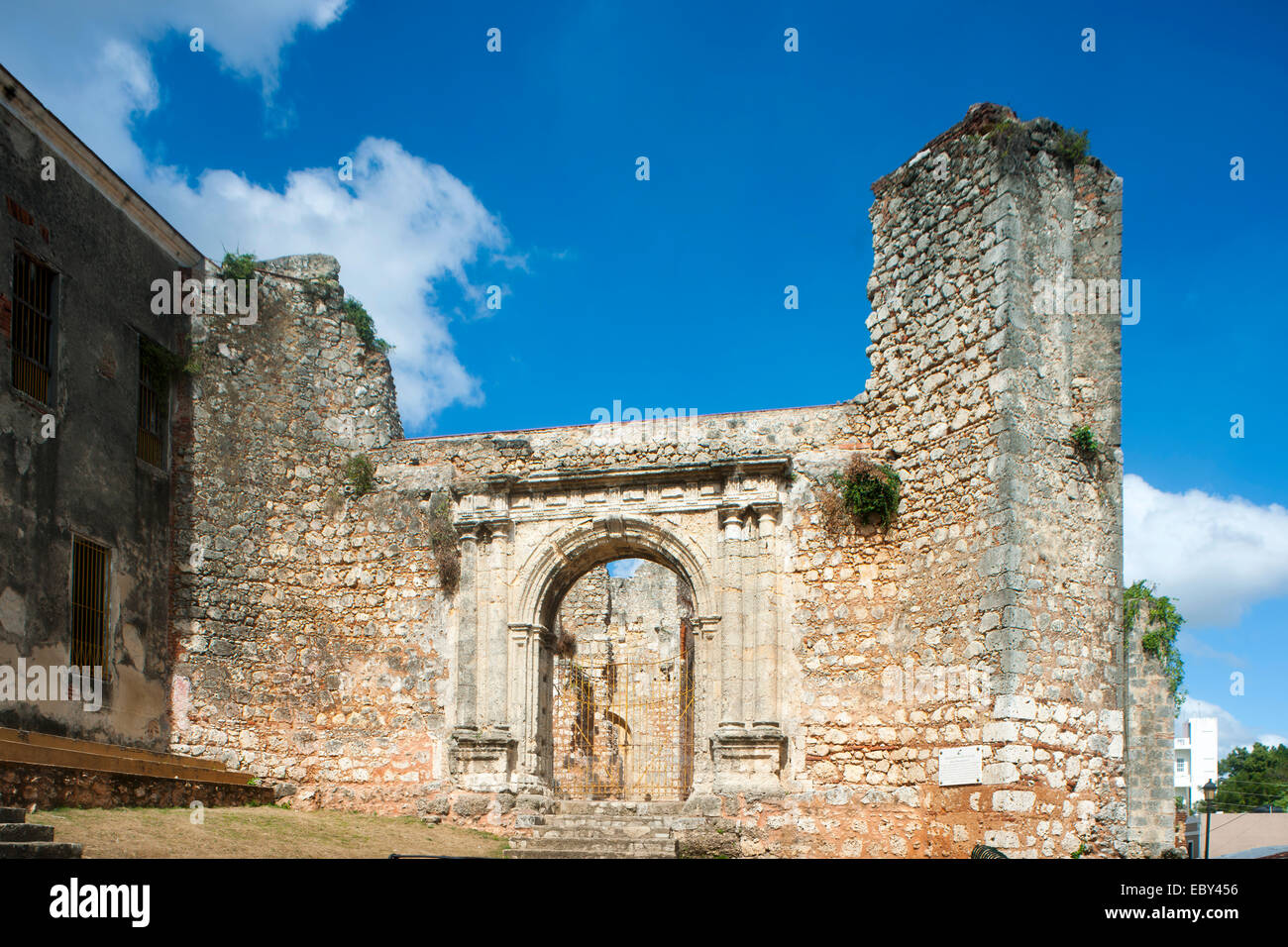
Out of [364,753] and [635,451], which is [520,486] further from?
[364,753]

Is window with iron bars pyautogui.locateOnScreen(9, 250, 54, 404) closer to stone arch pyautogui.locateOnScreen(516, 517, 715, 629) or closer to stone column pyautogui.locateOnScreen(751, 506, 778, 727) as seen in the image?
stone arch pyautogui.locateOnScreen(516, 517, 715, 629)

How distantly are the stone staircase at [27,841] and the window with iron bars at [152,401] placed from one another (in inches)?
241

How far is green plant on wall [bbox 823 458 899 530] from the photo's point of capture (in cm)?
1194

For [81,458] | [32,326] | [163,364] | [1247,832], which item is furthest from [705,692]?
[1247,832]

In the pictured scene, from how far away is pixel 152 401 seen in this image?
13.4 meters

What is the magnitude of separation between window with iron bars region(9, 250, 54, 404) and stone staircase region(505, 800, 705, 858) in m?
6.57

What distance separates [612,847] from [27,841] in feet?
17.7

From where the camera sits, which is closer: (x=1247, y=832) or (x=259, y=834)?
(x=259, y=834)

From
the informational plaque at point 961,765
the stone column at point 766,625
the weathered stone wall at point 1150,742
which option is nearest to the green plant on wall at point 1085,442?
the weathered stone wall at point 1150,742

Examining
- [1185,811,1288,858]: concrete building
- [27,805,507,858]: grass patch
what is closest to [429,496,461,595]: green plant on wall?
[27,805,507,858]: grass patch

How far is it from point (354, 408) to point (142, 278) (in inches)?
111

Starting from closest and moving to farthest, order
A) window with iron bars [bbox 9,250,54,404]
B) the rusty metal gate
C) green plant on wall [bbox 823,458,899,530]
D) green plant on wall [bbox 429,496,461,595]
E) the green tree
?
window with iron bars [bbox 9,250,54,404] < green plant on wall [bbox 823,458,899,530] < green plant on wall [bbox 429,496,461,595] < the rusty metal gate < the green tree

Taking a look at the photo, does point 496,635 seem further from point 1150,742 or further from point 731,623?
point 1150,742
